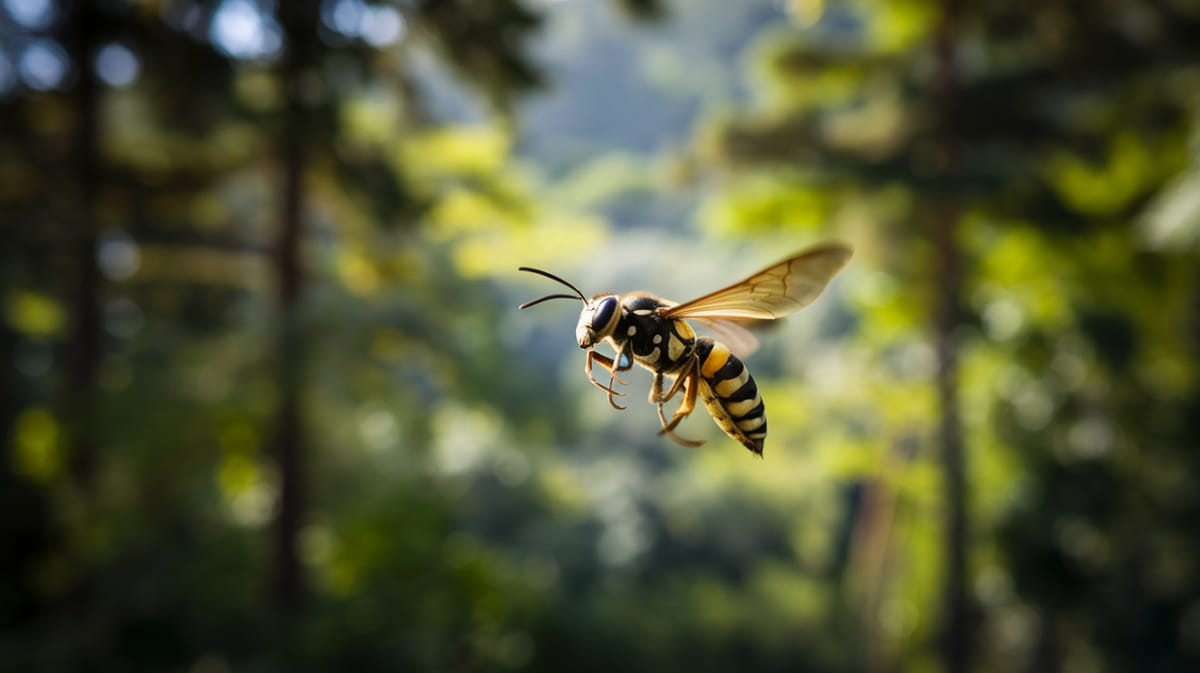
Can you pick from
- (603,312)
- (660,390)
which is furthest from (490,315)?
(603,312)

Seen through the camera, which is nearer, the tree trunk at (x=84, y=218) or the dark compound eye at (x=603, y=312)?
the dark compound eye at (x=603, y=312)

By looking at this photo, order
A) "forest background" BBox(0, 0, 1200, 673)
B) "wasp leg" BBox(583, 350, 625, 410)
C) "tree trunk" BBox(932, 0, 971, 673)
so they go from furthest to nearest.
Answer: "tree trunk" BBox(932, 0, 971, 673) < "forest background" BBox(0, 0, 1200, 673) < "wasp leg" BBox(583, 350, 625, 410)

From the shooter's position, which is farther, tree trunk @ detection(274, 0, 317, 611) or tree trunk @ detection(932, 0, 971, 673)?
tree trunk @ detection(932, 0, 971, 673)

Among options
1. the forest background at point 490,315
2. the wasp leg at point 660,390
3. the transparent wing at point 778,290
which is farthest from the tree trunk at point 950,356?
the transparent wing at point 778,290

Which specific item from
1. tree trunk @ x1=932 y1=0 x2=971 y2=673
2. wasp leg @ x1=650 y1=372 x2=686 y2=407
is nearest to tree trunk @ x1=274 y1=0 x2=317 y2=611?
tree trunk @ x1=932 y1=0 x2=971 y2=673

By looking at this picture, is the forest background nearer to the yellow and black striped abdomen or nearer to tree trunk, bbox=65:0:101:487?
tree trunk, bbox=65:0:101:487

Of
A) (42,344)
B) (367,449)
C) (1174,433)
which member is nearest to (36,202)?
(367,449)

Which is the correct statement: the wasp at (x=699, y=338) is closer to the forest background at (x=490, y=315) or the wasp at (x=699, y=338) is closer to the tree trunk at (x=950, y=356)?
the forest background at (x=490, y=315)
